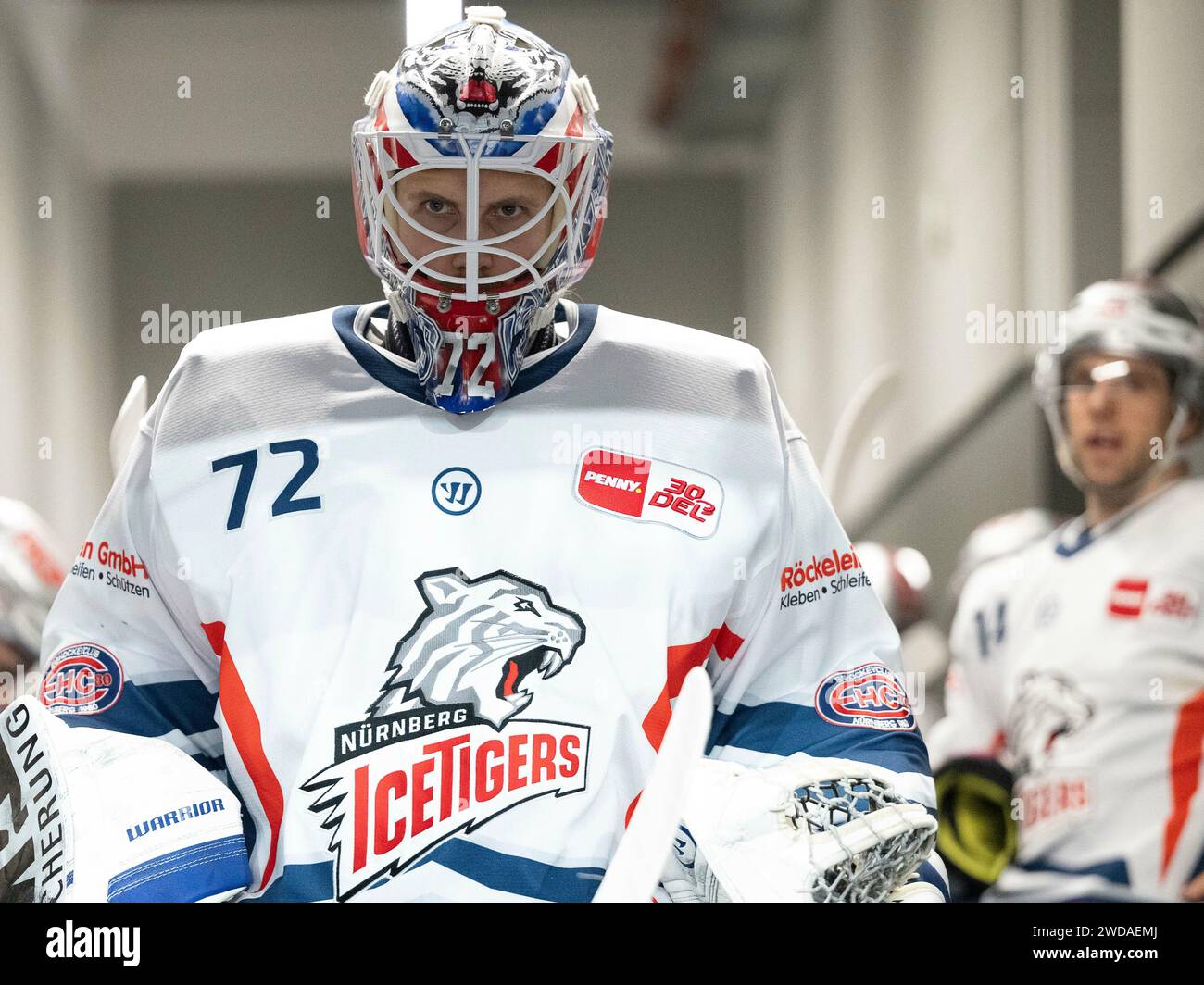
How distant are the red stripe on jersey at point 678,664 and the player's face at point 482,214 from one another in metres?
0.44

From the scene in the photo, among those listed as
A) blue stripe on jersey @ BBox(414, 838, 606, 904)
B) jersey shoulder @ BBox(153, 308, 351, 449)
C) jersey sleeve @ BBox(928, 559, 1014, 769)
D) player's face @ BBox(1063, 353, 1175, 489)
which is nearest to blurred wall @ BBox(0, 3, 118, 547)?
jersey sleeve @ BBox(928, 559, 1014, 769)

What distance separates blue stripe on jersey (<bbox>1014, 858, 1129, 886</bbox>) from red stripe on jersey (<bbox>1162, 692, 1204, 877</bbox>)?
9 centimetres

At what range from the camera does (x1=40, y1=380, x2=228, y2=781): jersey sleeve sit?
1.73m

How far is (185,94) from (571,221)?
10.4 ft

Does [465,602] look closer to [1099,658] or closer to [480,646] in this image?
[480,646]

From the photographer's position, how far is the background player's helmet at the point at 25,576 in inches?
150

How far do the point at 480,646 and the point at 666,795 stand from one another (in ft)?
1.22

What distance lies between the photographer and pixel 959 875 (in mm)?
3520

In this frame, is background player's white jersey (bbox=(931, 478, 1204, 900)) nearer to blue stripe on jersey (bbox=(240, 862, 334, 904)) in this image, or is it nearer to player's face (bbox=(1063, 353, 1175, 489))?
player's face (bbox=(1063, 353, 1175, 489))

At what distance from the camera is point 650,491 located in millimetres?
1715

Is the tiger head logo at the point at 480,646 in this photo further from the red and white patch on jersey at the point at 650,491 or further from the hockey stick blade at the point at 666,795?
the hockey stick blade at the point at 666,795

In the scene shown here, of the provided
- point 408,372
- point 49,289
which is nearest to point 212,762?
point 408,372

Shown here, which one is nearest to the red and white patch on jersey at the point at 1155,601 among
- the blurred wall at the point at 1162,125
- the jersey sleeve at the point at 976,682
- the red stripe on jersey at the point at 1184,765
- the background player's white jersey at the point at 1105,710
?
the background player's white jersey at the point at 1105,710

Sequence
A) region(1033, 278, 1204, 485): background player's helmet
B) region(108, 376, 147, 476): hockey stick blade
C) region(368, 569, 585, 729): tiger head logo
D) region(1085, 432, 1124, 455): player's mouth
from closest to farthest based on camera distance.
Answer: region(368, 569, 585, 729): tiger head logo → region(108, 376, 147, 476): hockey stick blade → region(1033, 278, 1204, 485): background player's helmet → region(1085, 432, 1124, 455): player's mouth
